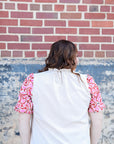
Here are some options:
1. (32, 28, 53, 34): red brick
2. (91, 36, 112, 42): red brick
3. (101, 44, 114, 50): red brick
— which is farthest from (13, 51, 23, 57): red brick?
(101, 44, 114, 50): red brick

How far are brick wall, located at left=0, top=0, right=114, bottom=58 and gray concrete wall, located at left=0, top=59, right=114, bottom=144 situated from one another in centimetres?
10

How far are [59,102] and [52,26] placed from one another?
161cm

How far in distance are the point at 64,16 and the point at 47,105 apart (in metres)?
1.69

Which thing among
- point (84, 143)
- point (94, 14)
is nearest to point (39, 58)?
point (94, 14)

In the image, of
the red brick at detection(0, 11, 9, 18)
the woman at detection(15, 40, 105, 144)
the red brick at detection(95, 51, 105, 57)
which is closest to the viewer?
the woman at detection(15, 40, 105, 144)

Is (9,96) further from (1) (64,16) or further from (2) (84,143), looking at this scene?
(2) (84,143)

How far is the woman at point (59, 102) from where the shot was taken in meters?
2.10

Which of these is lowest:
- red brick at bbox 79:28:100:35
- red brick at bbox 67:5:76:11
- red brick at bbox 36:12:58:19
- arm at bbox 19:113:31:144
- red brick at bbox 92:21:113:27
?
arm at bbox 19:113:31:144

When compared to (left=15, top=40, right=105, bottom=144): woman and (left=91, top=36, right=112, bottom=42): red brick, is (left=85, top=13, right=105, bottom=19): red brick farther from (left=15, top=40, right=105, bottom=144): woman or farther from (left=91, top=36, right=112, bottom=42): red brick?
(left=15, top=40, right=105, bottom=144): woman

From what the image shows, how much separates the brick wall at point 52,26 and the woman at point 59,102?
1261mm

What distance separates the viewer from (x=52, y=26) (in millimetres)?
3494

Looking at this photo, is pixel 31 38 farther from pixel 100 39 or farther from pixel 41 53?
pixel 100 39

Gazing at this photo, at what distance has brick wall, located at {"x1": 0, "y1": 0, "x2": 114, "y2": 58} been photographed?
346 cm

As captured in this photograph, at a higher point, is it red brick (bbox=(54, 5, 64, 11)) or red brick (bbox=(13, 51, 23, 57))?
red brick (bbox=(54, 5, 64, 11))
